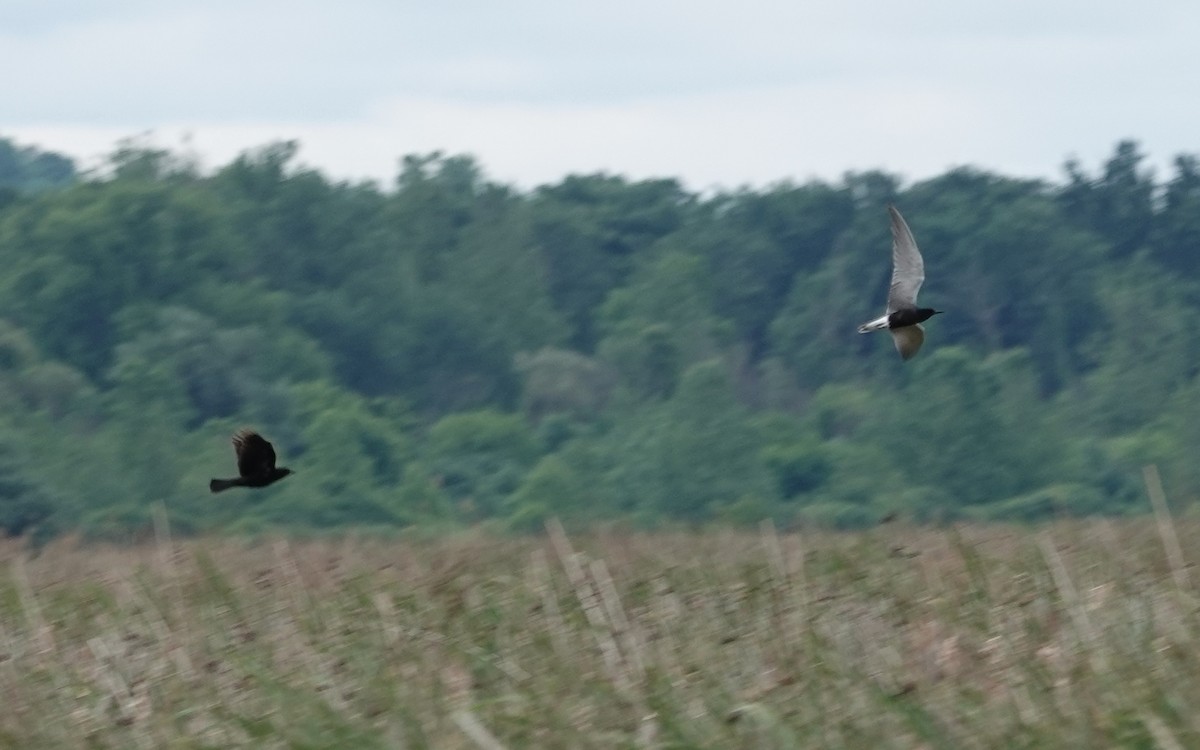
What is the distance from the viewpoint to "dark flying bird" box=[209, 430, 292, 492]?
671cm

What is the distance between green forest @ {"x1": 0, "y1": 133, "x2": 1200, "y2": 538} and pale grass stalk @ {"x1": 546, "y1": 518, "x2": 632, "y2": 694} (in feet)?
66.9

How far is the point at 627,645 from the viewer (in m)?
5.40

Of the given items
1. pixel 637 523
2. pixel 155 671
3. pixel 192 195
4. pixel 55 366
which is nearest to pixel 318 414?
pixel 55 366

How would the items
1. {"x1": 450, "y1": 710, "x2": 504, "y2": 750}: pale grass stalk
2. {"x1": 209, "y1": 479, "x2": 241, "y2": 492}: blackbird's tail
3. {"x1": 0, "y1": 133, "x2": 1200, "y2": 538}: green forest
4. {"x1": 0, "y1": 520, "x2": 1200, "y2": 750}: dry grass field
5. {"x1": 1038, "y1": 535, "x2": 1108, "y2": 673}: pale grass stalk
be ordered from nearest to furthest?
{"x1": 450, "y1": 710, "x2": 504, "y2": 750}: pale grass stalk → {"x1": 0, "y1": 520, "x2": 1200, "y2": 750}: dry grass field → {"x1": 1038, "y1": 535, "x2": 1108, "y2": 673}: pale grass stalk → {"x1": 209, "y1": 479, "x2": 241, "y2": 492}: blackbird's tail → {"x1": 0, "y1": 133, "x2": 1200, "y2": 538}: green forest

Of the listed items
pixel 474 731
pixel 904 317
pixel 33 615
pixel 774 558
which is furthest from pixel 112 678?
pixel 904 317

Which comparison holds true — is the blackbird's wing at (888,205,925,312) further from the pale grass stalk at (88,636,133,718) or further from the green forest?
the green forest

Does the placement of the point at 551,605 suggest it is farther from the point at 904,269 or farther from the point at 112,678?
the point at 904,269

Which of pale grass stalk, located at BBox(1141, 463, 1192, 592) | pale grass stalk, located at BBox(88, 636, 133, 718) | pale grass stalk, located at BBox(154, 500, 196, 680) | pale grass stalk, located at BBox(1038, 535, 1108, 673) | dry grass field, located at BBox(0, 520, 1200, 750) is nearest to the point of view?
dry grass field, located at BBox(0, 520, 1200, 750)

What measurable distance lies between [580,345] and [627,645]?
51000 millimetres

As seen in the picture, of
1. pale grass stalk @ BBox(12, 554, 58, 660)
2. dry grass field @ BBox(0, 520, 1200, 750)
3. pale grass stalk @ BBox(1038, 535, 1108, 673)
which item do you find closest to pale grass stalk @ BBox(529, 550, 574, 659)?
dry grass field @ BBox(0, 520, 1200, 750)

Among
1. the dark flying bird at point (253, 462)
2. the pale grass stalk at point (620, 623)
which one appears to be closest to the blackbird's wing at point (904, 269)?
the pale grass stalk at point (620, 623)

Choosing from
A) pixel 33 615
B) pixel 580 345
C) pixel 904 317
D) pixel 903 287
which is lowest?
pixel 580 345

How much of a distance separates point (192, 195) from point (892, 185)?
1811cm

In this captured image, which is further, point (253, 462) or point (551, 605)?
point (253, 462)
